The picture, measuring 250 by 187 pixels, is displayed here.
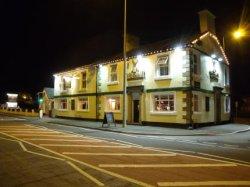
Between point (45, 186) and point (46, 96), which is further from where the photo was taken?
point (46, 96)

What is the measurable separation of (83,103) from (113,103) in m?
5.72

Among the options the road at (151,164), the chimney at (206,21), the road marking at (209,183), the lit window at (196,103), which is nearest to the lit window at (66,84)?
the chimney at (206,21)

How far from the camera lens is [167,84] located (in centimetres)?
2384

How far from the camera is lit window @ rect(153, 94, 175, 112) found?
23672 millimetres

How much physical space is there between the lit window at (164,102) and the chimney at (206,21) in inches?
298

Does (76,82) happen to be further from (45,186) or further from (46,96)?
(45,186)

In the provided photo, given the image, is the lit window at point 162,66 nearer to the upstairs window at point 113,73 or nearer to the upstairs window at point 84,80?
the upstairs window at point 113,73

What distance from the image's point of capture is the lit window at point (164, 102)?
2367 cm

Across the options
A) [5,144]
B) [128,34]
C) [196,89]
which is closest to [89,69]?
[128,34]

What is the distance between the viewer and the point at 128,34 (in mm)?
33188

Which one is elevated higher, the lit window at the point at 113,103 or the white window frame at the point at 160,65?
the white window frame at the point at 160,65

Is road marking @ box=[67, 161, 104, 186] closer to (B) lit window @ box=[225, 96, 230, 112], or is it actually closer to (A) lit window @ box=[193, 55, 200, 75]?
(A) lit window @ box=[193, 55, 200, 75]

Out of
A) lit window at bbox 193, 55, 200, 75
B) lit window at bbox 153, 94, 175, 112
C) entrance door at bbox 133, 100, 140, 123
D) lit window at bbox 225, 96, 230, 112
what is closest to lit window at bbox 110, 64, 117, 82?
entrance door at bbox 133, 100, 140, 123

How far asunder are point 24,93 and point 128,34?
62415mm
